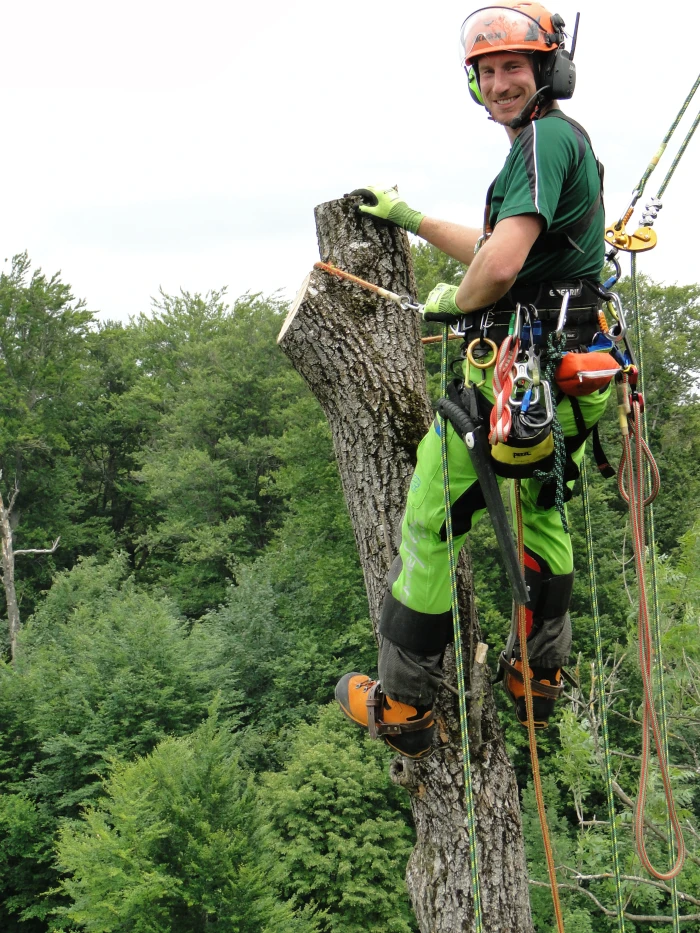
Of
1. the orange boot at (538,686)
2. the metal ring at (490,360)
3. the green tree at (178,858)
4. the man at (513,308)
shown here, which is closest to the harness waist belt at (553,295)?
the man at (513,308)

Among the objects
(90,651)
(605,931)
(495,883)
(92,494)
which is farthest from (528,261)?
(92,494)

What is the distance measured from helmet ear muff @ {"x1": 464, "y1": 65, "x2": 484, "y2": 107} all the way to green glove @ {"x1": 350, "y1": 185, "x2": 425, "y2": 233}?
74cm

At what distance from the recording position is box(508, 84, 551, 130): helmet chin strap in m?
2.45

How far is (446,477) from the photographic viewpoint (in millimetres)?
2703

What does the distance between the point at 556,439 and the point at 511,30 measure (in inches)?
44.9

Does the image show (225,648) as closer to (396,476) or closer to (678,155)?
(396,476)

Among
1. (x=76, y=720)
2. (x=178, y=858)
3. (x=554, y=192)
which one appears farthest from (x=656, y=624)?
(x=76, y=720)

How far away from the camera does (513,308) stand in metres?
2.59

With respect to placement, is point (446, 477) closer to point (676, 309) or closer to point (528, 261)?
point (528, 261)

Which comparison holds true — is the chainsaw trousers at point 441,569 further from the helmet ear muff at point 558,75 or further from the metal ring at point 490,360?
the helmet ear muff at point 558,75

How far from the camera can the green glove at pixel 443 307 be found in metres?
2.68

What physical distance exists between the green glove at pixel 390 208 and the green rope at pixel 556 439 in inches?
40.3

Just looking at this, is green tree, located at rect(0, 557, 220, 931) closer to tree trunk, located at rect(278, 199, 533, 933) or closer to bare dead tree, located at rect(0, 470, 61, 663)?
bare dead tree, located at rect(0, 470, 61, 663)

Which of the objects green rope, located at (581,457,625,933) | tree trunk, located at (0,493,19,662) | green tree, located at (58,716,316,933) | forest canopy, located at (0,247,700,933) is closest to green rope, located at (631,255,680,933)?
green rope, located at (581,457,625,933)
